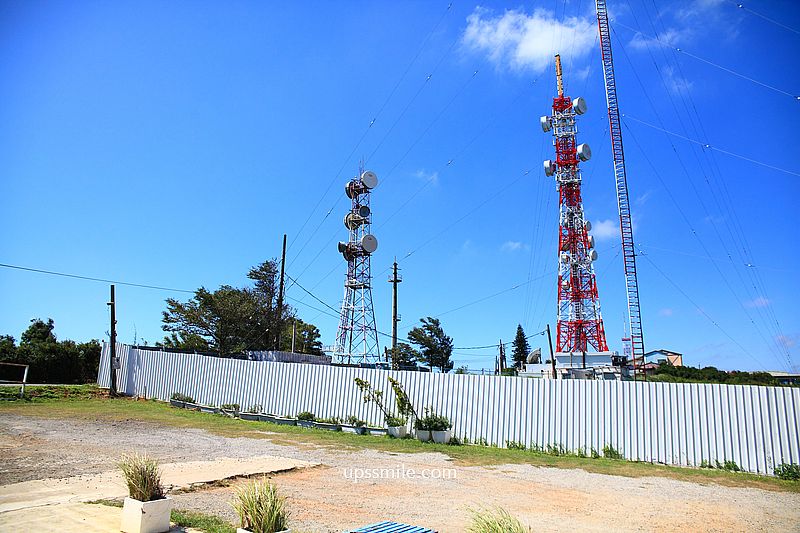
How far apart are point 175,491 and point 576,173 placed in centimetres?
3428

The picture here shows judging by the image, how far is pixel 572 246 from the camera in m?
36.3

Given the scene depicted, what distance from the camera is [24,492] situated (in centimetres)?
688

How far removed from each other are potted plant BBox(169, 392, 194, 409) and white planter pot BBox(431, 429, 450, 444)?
11401mm

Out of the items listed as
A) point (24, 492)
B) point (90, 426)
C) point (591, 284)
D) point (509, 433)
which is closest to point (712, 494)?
point (509, 433)

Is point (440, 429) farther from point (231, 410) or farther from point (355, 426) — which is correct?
point (231, 410)

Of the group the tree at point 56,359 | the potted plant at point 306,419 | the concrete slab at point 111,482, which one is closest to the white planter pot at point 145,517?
the concrete slab at point 111,482

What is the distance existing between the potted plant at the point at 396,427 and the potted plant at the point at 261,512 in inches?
423

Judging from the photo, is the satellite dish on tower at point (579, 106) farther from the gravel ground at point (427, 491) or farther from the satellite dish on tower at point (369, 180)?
the gravel ground at point (427, 491)

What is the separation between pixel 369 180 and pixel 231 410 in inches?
718

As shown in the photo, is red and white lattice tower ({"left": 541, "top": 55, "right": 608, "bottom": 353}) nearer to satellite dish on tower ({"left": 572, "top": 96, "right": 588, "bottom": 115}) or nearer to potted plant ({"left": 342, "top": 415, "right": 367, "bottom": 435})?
satellite dish on tower ({"left": 572, "top": 96, "right": 588, "bottom": 115})

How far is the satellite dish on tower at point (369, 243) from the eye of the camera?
107ft

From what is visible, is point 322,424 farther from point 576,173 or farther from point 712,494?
point 576,173

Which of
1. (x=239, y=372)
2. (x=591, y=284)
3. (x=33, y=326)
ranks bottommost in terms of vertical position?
(x=239, y=372)

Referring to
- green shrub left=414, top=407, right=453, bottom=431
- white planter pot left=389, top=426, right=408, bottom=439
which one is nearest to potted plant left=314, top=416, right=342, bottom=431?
white planter pot left=389, top=426, right=408, bottom=439
